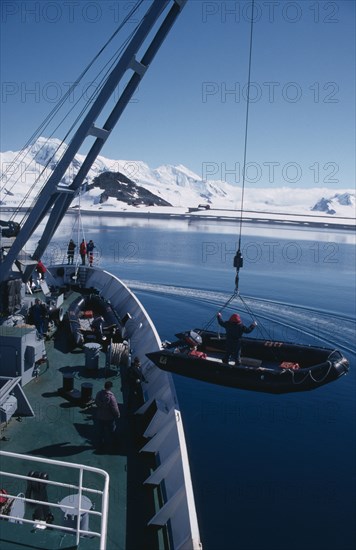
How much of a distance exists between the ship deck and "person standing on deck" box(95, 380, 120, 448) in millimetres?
280

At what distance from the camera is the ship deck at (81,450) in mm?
4967

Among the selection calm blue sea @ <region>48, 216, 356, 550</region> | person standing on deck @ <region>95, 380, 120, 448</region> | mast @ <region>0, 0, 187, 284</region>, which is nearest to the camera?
person standing on deck @ <region>95, 380, 120, 448</region>

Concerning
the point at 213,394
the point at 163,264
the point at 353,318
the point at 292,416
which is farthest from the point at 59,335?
the point at 163,264

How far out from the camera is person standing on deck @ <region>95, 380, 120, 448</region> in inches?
333

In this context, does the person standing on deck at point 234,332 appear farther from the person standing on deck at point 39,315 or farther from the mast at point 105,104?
the mast at point 105,104

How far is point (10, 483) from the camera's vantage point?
7.42 m

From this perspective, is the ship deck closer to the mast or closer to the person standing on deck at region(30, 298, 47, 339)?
the person standing on deck at region(30, 298, 47, 339)

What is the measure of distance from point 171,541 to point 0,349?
5876mm

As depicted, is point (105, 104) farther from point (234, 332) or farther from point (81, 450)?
point (81, 450)

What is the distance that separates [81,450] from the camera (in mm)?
8602

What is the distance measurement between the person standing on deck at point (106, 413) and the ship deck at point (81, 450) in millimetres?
280

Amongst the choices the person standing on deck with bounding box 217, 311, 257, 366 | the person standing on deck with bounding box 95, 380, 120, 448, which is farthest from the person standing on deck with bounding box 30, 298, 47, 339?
the person standing on deck with bounding box 217, 311, 257, 366

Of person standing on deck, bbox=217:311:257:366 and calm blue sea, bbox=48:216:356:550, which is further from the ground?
person standing on deck, bbox=217:311:257:366

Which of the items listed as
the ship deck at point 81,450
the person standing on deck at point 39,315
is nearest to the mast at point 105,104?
the person standing on deck at point 39,315
